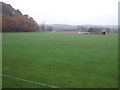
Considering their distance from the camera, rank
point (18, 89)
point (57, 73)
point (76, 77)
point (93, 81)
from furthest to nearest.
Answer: point (57, 73)
point (76, 77)
point (93, 81)
point (18, 89)

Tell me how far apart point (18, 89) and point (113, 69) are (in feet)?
14.3

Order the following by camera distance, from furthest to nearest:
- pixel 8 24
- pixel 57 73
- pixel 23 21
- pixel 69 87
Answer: pixel 23 21, pixel 8 24, pixel 57 73, pixel 69 87

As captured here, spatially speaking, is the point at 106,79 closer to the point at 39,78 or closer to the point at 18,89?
the point at 39,78

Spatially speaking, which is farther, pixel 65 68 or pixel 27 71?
pixel 65 68

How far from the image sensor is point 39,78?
695 cm

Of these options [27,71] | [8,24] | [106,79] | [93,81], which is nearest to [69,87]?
[93,81]

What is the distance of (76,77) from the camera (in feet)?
23.7

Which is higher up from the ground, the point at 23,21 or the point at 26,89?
the point at 23,21

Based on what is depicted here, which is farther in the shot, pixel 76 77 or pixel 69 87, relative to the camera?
pixel 76 77

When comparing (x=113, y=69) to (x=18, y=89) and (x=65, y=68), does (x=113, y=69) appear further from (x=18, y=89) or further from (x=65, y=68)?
(x=18, y=89)

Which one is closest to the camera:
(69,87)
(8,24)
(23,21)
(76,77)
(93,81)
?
(69,87)

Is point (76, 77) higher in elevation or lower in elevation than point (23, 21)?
lower

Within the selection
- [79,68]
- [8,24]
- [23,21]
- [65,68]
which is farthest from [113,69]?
[23,21]

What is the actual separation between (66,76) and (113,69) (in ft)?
7.53
